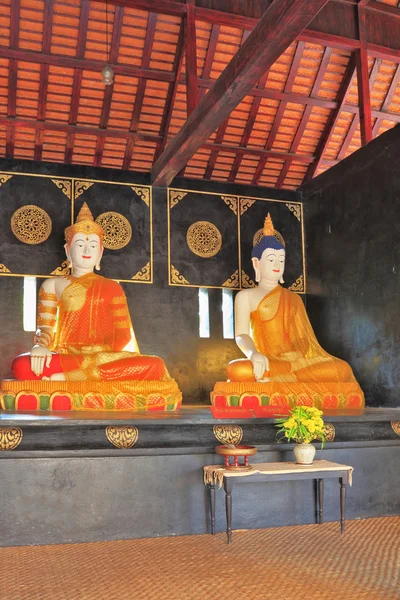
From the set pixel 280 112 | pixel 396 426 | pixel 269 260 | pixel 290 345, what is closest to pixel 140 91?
pixel 280 112

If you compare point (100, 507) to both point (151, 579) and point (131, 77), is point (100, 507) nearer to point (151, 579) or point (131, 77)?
point (151, 579)

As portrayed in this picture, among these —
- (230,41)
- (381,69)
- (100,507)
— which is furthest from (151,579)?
(381,69)

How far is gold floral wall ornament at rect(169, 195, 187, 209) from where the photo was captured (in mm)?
6754

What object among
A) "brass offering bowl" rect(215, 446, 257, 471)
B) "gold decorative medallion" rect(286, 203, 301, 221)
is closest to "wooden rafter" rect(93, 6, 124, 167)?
"gold decorative medallion" rect(286, 203, 301, 221)

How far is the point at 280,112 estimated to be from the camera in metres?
6.68

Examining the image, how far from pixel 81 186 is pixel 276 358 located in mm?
2503

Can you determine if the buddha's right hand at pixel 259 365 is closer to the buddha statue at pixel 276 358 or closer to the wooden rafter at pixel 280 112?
the buddha statue at pixel 276 358

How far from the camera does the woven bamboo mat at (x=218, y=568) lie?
2.72 meters

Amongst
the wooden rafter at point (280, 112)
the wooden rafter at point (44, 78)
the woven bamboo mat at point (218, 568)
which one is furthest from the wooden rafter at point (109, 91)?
the woven bamboo mat at point (218, 568)

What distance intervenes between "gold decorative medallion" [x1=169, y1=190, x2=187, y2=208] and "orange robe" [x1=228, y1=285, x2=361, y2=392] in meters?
1.39

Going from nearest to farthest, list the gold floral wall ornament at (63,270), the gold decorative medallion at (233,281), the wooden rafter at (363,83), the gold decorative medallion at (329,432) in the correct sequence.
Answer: the gold decorative medallion at (329,432) < the wooden rafter at (363,83) < the gold floral wall ornament at (63,270) < the gold decorative medallion at (233,281)

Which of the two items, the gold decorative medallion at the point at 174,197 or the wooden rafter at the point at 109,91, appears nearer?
the wooden rafter at the point at 109,91

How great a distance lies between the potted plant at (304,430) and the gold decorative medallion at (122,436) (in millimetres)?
890

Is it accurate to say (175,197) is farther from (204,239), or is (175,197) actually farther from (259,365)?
(259,365)
